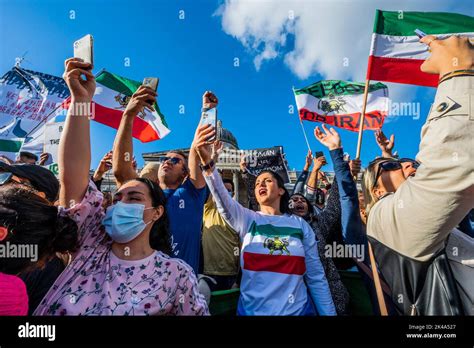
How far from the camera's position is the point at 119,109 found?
5582 millimetres

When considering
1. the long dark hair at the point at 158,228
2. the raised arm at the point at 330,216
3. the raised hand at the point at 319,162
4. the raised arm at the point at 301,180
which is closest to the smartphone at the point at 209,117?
the long dark hair at the point at 158,228

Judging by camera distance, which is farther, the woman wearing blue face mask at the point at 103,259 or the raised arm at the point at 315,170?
the raised arm at the point at 315,170

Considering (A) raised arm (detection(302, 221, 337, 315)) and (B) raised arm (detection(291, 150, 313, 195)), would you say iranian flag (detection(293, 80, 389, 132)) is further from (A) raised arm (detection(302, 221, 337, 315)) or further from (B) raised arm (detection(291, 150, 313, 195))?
(A) raised arm (detection(302, 221, 337, 315))

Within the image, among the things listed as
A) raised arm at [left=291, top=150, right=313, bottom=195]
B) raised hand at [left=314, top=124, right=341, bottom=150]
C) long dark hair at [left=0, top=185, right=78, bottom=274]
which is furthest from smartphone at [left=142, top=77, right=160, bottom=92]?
raised arm at [left=291, top=150, right=313, bottom=195]

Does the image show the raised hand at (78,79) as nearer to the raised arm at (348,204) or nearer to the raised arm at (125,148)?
the raised arm at (125,148)

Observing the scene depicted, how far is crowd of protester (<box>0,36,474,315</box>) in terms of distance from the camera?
3.85 feet

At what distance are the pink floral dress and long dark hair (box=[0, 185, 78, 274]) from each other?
0.24 ft

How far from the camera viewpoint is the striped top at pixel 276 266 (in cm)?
236

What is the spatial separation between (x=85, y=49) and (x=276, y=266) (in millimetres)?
2000

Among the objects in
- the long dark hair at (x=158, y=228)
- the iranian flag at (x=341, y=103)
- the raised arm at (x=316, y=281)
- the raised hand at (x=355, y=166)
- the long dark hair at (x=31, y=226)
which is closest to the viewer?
the long dark hair at (x=31, y=226)

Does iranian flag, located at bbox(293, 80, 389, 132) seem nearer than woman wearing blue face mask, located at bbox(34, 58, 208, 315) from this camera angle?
No

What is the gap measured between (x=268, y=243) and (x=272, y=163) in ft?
13.3

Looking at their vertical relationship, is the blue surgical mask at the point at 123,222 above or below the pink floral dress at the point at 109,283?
above

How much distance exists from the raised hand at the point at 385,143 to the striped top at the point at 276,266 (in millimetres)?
2323
